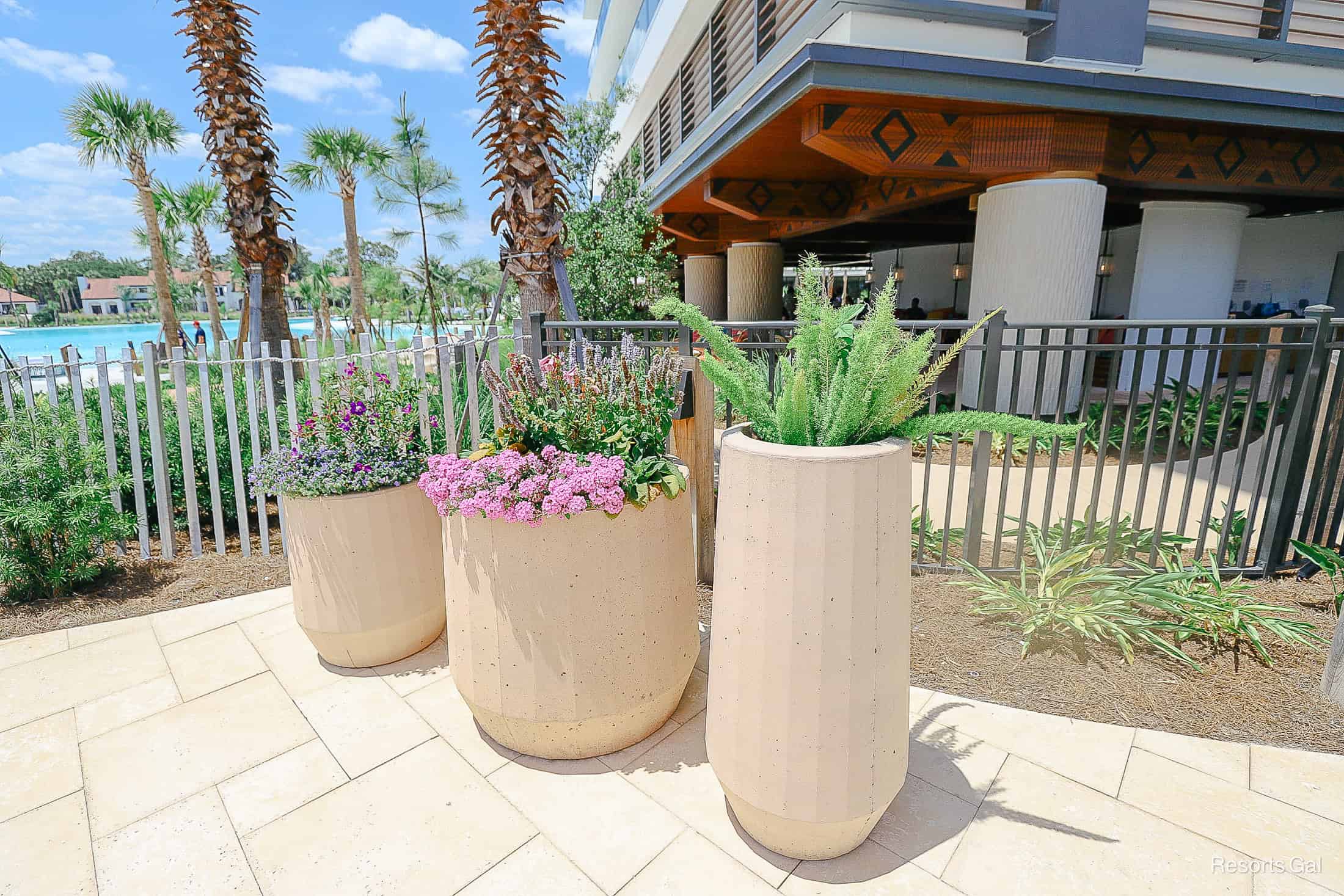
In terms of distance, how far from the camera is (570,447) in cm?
223

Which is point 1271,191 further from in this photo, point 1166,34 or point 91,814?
point 91,814

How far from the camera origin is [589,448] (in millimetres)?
2230

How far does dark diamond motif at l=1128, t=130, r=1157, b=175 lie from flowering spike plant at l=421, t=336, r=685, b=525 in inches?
295

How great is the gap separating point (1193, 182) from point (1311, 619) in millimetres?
6758

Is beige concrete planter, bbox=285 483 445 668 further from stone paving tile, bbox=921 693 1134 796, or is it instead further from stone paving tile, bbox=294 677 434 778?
stone paving tile, bbox=921 693 1134 796

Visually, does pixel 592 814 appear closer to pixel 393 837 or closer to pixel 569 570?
pixel 393 837

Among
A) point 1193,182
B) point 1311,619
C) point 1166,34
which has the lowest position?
point 1311,619

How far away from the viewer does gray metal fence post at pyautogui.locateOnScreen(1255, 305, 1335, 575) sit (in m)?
3.19

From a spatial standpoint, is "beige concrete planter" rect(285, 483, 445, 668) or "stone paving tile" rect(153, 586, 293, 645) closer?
"beige concrete planter" rect(285, 483, 445, 668)

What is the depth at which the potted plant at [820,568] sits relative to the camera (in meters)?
1.53

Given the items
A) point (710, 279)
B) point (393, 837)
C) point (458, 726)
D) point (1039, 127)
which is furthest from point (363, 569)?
point (710, 279)

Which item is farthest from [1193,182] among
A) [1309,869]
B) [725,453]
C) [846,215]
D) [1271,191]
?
[725,453]

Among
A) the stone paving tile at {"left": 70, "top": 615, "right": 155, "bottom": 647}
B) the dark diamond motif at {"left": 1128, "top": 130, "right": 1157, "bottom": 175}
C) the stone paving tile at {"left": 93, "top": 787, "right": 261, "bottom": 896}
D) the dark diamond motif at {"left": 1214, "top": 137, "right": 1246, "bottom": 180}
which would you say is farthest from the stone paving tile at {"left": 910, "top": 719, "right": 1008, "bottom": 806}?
the dark diamond motif at {"left": 1214, "top": 137, "right": 1246, "bottom": 180}

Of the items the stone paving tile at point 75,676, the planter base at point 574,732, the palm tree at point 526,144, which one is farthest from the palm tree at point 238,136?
the planter base at point 574,732
